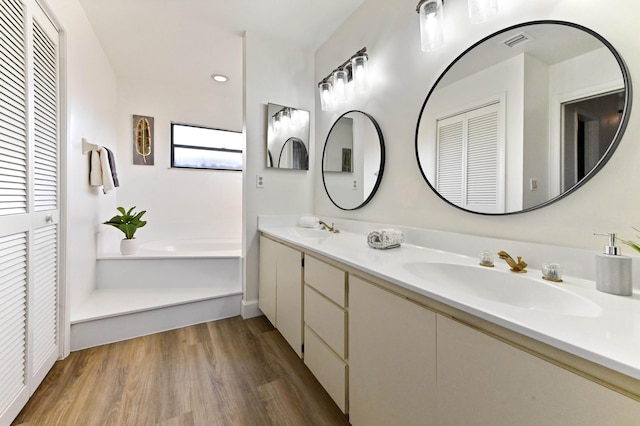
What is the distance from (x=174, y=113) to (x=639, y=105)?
4.00 m

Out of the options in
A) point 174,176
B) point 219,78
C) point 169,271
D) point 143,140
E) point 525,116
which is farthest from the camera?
point 174,176

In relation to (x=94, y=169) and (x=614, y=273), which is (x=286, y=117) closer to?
(x=94, y=169)

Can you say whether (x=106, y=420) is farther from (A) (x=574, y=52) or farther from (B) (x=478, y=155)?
(A) (x=574, y=52)

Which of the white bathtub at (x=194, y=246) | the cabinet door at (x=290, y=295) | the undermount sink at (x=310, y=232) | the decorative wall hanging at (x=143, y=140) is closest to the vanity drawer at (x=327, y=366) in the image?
the cabinet door at (x=290, y=295)

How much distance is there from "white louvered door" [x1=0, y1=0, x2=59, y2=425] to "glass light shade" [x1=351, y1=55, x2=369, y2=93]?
1.73 meters

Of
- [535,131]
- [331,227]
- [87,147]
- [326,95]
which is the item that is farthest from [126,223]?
[535,131]

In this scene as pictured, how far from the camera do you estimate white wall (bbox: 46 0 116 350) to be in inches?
65.5

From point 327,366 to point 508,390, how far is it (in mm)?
849

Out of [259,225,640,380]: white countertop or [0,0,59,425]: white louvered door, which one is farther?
[0,0,59,425]: white louvered door

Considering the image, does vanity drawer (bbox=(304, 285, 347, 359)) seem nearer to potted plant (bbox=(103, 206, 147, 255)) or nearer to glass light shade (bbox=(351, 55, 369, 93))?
glass light shade (bbox=(351, 55, 369, 93))

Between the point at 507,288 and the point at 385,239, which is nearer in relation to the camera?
the point at 507,288

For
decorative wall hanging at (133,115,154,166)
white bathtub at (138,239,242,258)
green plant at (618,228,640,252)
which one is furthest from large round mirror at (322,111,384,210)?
decorative wall hanging at (133,115,154,166)

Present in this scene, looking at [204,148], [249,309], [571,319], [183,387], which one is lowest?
[183,387]

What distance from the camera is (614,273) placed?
70 cm
